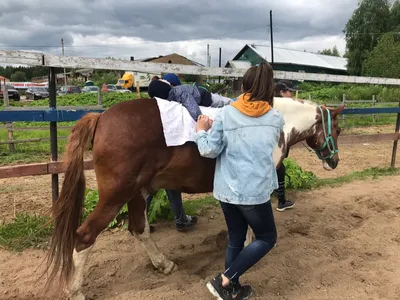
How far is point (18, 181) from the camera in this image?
6.27m

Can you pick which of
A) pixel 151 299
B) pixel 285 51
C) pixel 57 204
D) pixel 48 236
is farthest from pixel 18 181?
pixel 285 51

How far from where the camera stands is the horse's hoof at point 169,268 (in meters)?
3.15

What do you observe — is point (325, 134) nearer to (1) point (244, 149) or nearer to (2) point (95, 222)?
(1) point (244, 149)

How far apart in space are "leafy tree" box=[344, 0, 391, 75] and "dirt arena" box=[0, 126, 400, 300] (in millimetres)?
36226

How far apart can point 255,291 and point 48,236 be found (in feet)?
7.54

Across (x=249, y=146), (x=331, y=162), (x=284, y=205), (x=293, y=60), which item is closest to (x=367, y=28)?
(x=293, y=60)

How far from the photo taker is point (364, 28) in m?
36.9

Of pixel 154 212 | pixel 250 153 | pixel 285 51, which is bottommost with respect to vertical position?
pixel 154 212

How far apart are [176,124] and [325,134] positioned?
70.2 inches

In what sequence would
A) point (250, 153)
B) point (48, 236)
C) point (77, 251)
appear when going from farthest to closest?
point (48, 236)
point (77, 251)
point (250, 153)

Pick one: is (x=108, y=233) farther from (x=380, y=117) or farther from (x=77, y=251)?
(x=380, y=117)

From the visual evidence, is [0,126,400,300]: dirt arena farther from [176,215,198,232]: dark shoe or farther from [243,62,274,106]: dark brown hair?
[243,62,274,106]: dark brown hair

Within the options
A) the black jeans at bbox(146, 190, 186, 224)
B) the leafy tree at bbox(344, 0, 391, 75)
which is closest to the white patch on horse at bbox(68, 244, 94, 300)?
the black jeans at bbox(146, 190, 186, 224)

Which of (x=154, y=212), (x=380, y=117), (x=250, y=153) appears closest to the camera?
(x=250, y=153)
